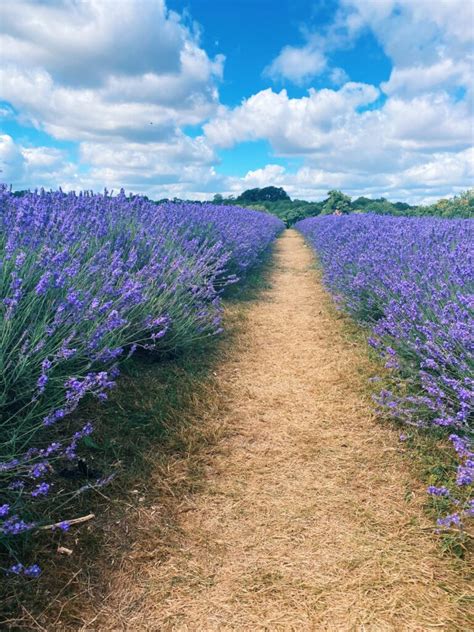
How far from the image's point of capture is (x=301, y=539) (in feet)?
5.66

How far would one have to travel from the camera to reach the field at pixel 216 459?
147 centimetres

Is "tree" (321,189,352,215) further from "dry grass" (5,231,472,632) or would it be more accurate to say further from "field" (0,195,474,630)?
"dry grass" (5,231,472,632)

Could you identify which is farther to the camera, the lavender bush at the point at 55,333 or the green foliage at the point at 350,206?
the green foliage at the point at 350,206

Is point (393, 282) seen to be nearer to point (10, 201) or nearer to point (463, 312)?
point (463, 312)

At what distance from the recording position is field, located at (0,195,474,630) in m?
1.47

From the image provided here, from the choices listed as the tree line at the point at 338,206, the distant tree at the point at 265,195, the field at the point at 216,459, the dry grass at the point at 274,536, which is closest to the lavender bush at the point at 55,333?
the field at the point at 216,459

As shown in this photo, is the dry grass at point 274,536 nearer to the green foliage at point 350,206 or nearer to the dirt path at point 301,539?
the dirt path at point 301,539

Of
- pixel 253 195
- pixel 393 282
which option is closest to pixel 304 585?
pixel 393 282

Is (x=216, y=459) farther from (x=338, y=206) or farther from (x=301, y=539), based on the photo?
(x=338, y=206)

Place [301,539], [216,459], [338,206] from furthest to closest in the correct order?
[338,206]
[216,459]
[301,539]

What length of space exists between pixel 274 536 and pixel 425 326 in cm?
159

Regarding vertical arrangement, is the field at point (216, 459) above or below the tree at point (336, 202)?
below

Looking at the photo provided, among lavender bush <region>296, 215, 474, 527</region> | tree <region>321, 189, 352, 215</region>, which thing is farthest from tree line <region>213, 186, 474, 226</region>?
lavender bush <region>296, 215, 474, 527</region>

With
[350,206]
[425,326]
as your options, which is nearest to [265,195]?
[350,206]
